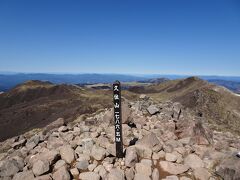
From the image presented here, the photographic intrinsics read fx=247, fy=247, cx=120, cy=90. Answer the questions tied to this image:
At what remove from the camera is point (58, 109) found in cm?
6088

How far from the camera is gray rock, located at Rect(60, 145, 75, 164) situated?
11.3m

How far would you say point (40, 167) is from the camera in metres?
10.4

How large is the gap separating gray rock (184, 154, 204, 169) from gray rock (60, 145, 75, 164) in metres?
5.22

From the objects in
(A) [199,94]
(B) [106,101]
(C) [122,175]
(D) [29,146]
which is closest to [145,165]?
(C) [122,175]

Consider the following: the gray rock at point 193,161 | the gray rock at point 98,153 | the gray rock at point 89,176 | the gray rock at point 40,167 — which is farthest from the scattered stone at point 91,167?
the gray rock at point 193,161

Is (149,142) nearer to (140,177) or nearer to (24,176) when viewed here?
(140,177)

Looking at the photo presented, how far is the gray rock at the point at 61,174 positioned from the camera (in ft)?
32.6

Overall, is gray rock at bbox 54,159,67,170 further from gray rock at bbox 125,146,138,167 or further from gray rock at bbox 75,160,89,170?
gray rock at bbox 125,146,138,167

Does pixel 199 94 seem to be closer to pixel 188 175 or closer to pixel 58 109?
pixel 58 109

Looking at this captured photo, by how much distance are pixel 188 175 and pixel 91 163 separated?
4.27 m

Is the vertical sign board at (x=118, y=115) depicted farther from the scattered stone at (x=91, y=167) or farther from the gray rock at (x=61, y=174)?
the gray rock at (x=61, y=174)

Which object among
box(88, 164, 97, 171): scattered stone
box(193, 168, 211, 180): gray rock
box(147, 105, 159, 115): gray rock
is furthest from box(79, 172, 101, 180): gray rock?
box(147, 105, 159, 115): gray rock

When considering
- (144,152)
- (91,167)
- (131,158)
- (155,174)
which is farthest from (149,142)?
(91,167)

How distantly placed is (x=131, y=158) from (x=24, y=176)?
4540 mm
